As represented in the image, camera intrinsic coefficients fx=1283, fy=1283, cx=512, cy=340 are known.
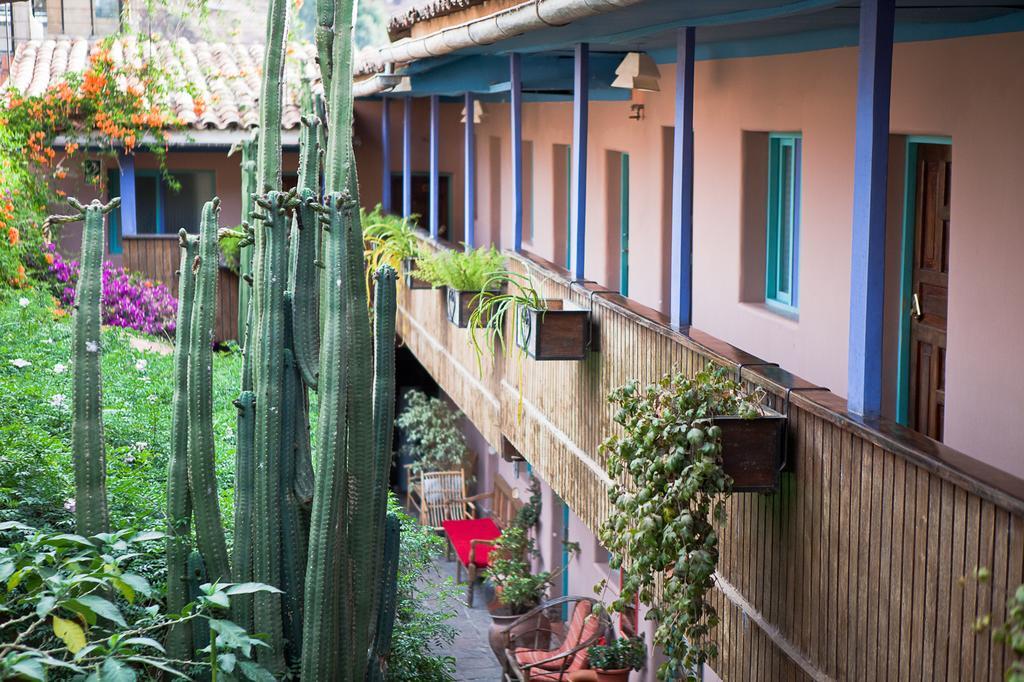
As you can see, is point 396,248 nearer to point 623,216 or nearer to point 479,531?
point 623,216

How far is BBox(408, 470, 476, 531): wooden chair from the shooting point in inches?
709

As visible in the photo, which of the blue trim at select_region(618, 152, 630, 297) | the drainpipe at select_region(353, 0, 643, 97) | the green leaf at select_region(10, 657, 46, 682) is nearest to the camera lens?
the green leaf at select_region(10, 657, 46, 682)

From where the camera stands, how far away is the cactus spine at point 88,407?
660 cm

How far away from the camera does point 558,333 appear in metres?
7.86

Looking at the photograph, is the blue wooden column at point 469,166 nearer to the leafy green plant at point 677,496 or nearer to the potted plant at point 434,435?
the potted plant at point 434,435

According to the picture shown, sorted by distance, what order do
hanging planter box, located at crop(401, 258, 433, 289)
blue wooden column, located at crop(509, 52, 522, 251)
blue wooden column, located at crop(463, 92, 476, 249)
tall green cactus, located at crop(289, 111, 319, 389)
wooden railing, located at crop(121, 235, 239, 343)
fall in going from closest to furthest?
tall green cactus, located at crop(289, 111, 319, 389) → blue wooden column, located at crop(509, 52, 522, 251) → blue wooden column, located at crop(463, 92, 476, 249) → hanging planter box, located at crop(401, 258, 433, 289) → wooden railing, located at crop(121, 235, 239, 343)

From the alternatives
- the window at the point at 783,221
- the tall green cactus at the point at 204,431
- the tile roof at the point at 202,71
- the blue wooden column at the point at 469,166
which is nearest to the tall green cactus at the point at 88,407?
the tall green cactus at the point at 204,431

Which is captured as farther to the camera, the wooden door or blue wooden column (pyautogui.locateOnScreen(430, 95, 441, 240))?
blue wooden column (pyautogui.locateOnScreen(430, 95, 441, 240))

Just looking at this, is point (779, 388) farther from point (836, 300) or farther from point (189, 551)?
point (189, 551)

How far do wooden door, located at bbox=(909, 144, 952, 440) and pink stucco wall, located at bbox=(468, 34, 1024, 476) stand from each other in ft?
0.59

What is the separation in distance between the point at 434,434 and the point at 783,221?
10336 mm

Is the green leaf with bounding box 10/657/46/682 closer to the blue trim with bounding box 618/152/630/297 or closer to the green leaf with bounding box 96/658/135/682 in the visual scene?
the green leaf with bounding box 96/658/135/682

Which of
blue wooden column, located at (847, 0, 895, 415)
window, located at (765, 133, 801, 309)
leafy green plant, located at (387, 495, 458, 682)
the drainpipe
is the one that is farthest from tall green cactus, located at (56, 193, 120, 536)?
window, located at (765, 133, 801, 309)

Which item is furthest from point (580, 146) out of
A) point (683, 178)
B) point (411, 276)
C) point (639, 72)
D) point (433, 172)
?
point (433, 172)
